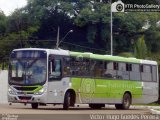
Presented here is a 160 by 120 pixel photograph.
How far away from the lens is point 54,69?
27219 millimetres

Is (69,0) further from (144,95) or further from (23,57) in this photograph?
(23,57)

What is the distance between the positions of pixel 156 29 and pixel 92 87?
146 feet

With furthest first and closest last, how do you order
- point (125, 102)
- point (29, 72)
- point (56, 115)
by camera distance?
point (125, 102) → point (29, 72) → point (56, 115)

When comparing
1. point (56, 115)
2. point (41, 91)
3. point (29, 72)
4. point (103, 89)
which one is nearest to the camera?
point (56, 115)

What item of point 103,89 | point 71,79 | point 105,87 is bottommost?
point 103,89

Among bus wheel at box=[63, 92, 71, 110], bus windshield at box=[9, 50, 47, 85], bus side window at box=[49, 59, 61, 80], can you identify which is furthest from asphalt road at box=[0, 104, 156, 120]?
bus side window at box=[49, 59, 61, 80]

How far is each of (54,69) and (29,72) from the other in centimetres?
122

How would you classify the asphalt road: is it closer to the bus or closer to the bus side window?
the bus

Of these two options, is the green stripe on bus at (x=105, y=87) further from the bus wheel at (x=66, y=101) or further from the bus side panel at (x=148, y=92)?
the bus wheel at (x=66, y=101)

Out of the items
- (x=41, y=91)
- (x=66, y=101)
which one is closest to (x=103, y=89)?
(x=66, y=101)

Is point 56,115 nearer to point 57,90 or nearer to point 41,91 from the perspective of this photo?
point 41,91

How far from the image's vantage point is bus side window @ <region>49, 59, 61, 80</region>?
27000mm

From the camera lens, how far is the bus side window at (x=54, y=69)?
88.6 feet

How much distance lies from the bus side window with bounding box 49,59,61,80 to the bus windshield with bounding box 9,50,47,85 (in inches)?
12.7
